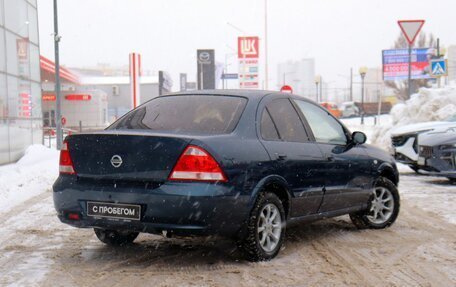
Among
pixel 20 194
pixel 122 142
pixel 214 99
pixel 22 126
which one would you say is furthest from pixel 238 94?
pixel 22 126

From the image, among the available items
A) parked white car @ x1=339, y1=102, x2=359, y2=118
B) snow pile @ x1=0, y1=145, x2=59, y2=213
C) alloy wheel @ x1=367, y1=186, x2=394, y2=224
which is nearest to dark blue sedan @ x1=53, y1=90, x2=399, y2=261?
alloy wheel @ x1=367, y1=186, x2=394, y2=224

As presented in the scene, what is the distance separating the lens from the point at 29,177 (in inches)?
492

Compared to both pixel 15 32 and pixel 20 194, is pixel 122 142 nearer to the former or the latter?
pixel 20 194

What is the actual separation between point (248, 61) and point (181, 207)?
3613 centimetres

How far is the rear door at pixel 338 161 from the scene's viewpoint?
19.5 ft

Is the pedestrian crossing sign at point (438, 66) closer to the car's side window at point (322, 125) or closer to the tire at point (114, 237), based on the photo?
the car's side window at point (322, 125)

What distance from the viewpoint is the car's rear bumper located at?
14.8ft

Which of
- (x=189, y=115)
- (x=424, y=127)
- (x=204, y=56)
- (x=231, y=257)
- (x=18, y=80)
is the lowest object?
(x=231, y=257)

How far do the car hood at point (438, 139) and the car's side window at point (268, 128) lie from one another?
6325 mm

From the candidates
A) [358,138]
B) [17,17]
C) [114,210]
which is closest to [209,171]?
[114,210]

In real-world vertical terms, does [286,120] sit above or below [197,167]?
above

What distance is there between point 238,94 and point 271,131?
0.49 metres

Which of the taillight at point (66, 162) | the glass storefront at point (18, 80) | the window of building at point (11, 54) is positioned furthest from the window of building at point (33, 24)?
the taillight at point (66, 162)

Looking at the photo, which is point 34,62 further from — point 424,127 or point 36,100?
point 424,127
